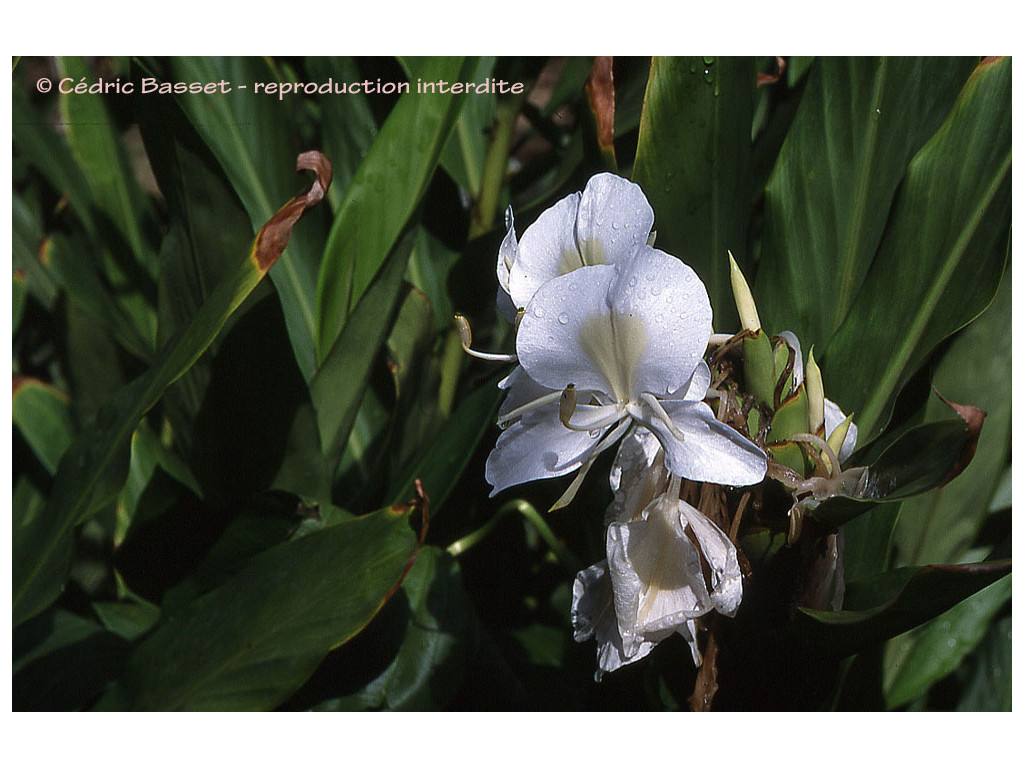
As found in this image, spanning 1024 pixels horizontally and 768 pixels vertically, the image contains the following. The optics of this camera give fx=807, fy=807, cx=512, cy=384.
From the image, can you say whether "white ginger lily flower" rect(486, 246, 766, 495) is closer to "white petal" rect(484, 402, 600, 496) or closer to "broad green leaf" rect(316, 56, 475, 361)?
"white petal" rect(484, 402, 600, 496)

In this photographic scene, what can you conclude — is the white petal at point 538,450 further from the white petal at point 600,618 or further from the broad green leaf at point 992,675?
the broad green leaf at point 992,675

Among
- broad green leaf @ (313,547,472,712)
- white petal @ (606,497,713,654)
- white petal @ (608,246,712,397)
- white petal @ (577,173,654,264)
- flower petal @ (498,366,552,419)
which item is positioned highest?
white petal @ (577,173,654,264)

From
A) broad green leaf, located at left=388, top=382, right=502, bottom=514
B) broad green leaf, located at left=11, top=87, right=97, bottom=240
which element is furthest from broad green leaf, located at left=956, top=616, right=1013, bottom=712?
broad green leaf, located at left=11, top=87, right=97, bottom=240

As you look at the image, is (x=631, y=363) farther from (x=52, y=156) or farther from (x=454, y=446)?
(x=52, y=156)

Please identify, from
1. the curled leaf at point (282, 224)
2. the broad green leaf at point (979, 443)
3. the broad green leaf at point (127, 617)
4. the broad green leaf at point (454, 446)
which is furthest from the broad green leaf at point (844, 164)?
the broad green leaf at point (127, 617)

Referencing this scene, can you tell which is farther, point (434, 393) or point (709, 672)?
point (434, 393)

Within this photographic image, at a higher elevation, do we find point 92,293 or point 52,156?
point 52,156

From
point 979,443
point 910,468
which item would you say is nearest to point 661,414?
point 910,468
